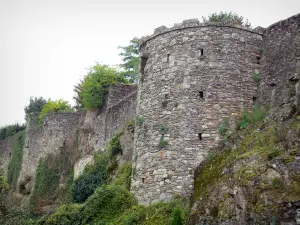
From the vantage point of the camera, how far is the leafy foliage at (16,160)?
35.0 metres

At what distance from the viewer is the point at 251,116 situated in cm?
1537

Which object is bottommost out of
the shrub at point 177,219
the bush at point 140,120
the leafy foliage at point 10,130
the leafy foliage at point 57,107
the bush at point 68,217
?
the bush at point 68,217

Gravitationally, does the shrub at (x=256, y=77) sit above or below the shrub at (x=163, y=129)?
above

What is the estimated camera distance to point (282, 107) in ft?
41.1

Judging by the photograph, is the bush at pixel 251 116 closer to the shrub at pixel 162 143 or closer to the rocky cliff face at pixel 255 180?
the rocky cliff face at pixel 255 180

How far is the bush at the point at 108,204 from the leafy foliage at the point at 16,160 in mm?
19051

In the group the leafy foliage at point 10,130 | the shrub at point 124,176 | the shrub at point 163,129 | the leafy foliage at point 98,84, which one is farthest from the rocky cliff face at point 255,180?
the leafy foliage at point 10,130

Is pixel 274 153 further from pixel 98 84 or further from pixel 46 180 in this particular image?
pixel 46 180

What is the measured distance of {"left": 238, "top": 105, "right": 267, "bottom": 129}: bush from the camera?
14.9 metres

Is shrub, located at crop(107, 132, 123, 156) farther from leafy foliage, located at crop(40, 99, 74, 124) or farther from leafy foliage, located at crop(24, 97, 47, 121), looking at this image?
leafy foliage, located at crop(24, 97, 47, 121)

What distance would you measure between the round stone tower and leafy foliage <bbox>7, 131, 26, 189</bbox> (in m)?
20.2

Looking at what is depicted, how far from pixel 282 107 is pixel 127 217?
604 centimetres

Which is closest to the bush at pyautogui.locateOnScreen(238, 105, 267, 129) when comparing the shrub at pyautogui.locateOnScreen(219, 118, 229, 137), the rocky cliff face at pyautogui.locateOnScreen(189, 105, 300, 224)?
the shrub at pyautogui.locateOnScreen(219, 118, 229, 137)

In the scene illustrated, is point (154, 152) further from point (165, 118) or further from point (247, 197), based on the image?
point (247, 197)
